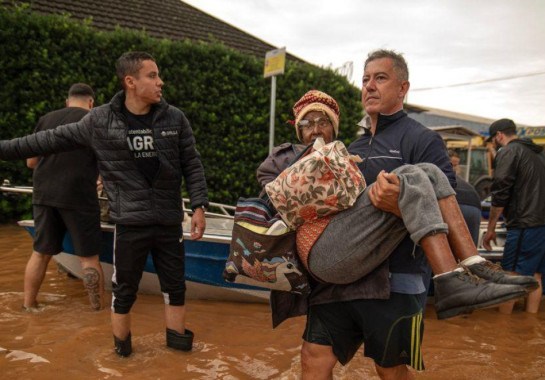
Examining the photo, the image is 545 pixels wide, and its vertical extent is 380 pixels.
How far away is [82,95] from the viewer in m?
4.62

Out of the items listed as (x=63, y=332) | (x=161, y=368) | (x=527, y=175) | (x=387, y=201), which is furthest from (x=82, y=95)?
(x=527, y=175)

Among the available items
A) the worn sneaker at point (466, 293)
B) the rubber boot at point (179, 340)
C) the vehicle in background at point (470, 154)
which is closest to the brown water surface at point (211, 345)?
the rubber boot at point (179, 340)

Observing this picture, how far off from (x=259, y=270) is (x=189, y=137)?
1.72m

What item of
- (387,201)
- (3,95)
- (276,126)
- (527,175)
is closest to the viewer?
(387,201)

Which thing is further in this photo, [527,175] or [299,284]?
[527,175]

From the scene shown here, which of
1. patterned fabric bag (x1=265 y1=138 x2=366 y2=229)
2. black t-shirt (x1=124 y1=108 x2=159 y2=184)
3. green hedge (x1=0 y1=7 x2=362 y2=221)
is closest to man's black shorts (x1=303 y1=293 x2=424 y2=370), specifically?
patterned fabric bag (x1=265 y1=138 x2=366 y2=229)

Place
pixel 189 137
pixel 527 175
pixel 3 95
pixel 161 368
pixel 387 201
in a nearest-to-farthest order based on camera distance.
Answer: pixel 387 201, pixel 161 368, pixel 189 137, pixel 527 175, pixel 3 95

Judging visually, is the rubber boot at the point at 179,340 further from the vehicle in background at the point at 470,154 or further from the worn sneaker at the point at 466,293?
the vehicle in background at the point at 470,154

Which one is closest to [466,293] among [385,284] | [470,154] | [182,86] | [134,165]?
[385,284]

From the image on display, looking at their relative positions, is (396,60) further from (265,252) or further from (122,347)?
(122,347)

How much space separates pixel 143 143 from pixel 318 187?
5.80 ft

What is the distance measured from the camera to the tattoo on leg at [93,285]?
14.2 feet

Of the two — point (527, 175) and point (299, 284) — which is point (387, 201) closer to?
point (299, 284)

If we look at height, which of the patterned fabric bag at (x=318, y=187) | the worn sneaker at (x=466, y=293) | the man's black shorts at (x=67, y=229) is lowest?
the man's black shorts at (x=67, y=229)
